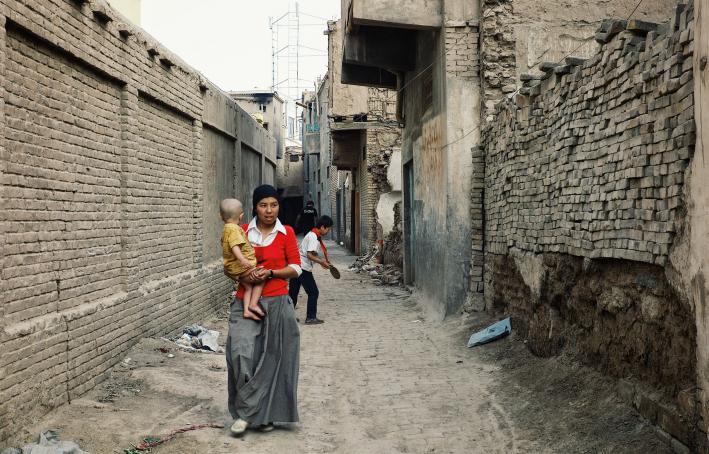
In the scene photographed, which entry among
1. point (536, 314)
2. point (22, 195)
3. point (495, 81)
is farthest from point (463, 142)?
point (22, 195)

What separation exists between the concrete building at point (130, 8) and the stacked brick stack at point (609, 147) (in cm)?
1122

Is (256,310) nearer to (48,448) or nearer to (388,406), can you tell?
(48,448)

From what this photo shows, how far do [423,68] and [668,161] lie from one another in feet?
24.6

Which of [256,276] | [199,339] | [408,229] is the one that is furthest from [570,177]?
→ [408,229]

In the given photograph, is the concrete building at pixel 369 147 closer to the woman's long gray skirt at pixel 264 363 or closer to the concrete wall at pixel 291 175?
the woman's long gray skirt at pixel 264 363

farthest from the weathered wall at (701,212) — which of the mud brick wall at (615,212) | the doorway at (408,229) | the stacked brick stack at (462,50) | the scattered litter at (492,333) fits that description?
the doorway at (408,229)

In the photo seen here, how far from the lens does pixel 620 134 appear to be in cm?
461

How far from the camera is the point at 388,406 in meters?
5.62

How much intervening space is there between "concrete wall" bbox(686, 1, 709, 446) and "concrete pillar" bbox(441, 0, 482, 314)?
5.53 meters

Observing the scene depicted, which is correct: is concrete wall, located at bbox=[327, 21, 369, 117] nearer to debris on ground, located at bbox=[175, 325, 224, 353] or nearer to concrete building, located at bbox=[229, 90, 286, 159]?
debris on ground, located at bbox=[175, 325, 224, 353]

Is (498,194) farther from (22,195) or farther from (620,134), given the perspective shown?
(22,195)

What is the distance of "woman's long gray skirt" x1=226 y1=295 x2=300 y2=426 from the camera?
464 cm

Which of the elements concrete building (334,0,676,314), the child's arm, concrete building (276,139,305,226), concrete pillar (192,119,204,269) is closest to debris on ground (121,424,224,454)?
the child's arm

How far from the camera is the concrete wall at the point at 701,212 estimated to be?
3.37 meters
